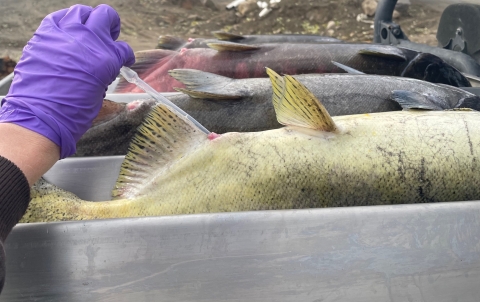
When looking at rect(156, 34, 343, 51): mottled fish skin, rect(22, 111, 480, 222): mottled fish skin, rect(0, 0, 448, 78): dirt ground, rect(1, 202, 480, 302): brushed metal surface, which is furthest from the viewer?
rect(0, 0, 448, 78): dirt ground

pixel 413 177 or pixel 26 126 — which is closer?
pixel 26 126

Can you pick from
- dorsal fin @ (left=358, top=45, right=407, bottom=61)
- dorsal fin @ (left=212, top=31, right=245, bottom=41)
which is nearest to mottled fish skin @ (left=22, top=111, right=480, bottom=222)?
dorsal fin @ (left=358, top=45, right=407, bottom=61)

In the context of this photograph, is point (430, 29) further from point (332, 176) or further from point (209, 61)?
point (332, 176)

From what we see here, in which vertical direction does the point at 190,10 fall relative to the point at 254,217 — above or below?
below

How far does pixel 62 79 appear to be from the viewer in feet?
4.95

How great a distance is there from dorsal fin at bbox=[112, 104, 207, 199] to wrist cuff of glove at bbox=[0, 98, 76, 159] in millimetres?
308

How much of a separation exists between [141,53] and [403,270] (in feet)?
8.22

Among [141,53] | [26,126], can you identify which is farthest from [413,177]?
[141,53]

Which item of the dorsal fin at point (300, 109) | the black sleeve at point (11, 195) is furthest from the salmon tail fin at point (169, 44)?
the black sleeve at point (11, 195)

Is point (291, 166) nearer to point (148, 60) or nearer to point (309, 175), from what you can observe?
point (309, 175)

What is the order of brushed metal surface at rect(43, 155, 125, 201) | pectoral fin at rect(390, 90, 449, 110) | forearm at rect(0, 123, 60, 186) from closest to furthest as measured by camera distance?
forearm at rect(0, 123, 60, 186) < brushed metal surface at rect(43, 155, 125, 201) < pectoral fin at rect(390, 90, 449, 110)

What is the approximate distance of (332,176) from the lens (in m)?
1.58

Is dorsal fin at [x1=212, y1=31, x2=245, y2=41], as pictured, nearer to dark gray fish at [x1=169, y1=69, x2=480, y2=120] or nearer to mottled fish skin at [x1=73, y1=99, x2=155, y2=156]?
dark gray fish at [x1=169, y1=69, x2=480, y2=120]

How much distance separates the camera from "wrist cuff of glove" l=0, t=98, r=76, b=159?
1411 millimetres
